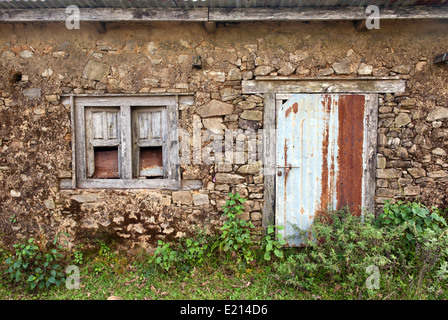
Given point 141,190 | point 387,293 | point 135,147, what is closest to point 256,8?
point 135,147

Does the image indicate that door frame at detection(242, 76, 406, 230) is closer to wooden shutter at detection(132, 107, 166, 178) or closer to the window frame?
the window frame

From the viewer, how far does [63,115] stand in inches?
131

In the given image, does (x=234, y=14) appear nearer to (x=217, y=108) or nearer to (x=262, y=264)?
(x=217, y=108)

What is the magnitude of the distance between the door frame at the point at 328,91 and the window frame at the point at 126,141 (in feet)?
3.48

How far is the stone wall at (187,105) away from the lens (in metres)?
3.22

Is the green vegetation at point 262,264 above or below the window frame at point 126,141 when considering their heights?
below

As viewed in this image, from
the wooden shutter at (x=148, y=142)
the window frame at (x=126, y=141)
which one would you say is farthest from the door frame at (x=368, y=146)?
the wooden shutter at (x=148, y=142)

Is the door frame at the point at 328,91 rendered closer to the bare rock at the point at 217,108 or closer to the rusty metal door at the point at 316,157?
the rusty metal door at the point at 316,157

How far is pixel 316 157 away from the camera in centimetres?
328

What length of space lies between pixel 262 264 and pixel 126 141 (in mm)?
2377

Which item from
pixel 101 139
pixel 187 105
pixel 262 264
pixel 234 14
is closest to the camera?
pixel 234 14

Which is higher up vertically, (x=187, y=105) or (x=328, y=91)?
(x=328, y=91)

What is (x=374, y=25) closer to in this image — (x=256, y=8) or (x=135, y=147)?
(x=256, y=8)

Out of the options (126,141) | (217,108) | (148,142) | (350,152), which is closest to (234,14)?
(217,108)
